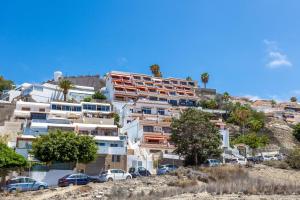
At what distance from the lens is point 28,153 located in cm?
5125

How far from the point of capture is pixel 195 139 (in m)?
50.3

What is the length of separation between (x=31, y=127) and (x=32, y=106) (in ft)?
69.3

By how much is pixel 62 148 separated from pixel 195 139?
50.9ft

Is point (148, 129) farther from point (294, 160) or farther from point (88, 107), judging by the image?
point (294, 160)

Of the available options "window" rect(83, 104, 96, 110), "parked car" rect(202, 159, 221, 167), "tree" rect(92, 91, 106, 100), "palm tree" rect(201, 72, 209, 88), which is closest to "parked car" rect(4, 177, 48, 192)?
"parked car" rect(202, 159, 221, 167)

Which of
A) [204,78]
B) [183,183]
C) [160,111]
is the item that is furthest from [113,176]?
[204,78]

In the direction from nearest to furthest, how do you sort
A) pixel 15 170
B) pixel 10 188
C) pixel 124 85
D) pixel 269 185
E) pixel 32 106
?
pixel 269 185
pixel 10 188
pixel 15 170
pixel 32 106
pixel 124 85

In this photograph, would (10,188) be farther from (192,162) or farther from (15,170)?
(192,162)

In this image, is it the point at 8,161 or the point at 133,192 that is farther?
the point at 8,161

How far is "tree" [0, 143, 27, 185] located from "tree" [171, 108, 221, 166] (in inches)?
726

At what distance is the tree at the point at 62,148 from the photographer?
46625mm

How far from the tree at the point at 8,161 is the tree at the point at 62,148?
3572mm

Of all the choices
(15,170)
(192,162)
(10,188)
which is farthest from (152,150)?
(10,188)

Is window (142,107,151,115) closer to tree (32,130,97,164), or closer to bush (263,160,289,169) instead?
bush (263,160,289,169)
